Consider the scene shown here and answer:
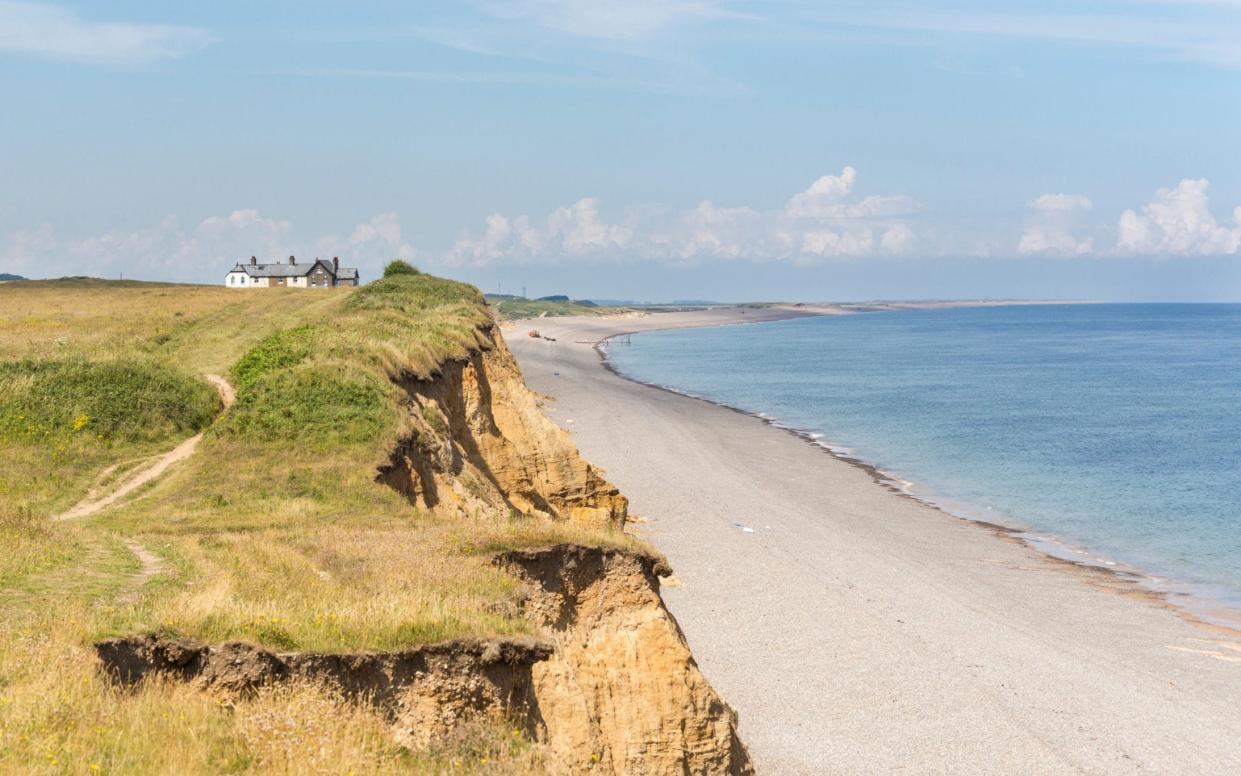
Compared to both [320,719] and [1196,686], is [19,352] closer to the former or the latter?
[320,719]

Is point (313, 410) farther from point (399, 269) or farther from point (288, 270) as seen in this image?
point (288, 270)

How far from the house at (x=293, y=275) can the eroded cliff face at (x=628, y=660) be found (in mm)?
127852

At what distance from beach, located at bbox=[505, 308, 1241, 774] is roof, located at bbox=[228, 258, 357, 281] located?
96.3 metres

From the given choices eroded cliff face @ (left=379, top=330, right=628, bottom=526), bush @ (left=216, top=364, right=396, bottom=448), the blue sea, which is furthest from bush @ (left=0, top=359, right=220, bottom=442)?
the blue sea

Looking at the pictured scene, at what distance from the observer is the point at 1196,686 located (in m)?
29.1

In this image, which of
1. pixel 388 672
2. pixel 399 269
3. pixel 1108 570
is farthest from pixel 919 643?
pixel 399 269

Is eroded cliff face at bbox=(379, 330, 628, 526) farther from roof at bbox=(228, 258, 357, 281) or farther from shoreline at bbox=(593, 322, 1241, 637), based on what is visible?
roof at bbox=(228, 258, 357, 281)

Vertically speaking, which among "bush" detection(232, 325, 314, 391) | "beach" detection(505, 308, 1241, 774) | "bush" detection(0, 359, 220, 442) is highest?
"bush" detection(232, 325, 314, 391)

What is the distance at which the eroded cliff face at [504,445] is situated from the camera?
3048cm

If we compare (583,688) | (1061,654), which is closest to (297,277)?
(1061,654)

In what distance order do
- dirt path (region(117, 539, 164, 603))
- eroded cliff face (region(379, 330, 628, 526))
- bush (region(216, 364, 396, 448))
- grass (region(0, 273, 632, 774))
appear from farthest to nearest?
eroded cliff face (region(379, 330, 628, 526))
bush (region(216, 364, 396, 448))
dirt path (region(117, 539, 164, 603))
grass (region(0, 273, 632, 774))

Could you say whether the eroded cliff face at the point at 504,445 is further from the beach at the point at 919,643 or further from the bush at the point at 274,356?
the beach at the point at 919,643

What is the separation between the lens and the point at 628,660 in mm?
16547

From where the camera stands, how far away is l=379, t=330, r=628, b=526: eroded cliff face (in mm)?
30484
